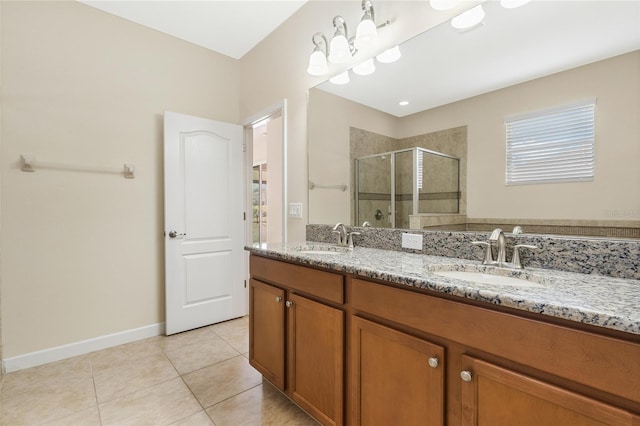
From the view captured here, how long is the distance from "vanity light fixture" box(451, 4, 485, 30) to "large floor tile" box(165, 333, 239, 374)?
2.51 m

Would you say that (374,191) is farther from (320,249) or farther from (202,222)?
(202,222)

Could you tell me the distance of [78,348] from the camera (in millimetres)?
2252

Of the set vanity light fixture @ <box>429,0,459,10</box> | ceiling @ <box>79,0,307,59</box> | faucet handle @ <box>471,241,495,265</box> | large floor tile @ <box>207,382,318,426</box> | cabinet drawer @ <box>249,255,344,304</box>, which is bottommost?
large floor tile @ <box>207,382,318,426</box>

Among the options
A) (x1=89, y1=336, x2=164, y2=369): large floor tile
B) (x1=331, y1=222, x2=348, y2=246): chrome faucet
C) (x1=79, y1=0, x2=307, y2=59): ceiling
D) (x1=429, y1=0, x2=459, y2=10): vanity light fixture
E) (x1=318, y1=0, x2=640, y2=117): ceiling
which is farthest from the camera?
(x1=79, y1=0, x2=307, y2=59): ceiling

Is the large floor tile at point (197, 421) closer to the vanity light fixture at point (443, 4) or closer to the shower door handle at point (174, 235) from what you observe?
the shower door handle at point (174, 235)

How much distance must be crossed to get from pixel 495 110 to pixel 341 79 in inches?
42.4

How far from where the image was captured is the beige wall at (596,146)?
0.99 meters

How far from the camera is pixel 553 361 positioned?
0.69 meters

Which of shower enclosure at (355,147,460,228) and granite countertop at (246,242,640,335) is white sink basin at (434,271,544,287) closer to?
granite countertop at (246,242,640,335)

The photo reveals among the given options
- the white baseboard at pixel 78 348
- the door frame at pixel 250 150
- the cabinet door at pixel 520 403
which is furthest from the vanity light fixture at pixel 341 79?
the white baseboard at pixel 78 348

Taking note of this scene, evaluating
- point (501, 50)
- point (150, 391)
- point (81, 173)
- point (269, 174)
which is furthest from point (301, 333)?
point (269, 174)

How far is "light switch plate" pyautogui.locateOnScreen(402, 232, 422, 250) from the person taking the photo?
5.03 feet

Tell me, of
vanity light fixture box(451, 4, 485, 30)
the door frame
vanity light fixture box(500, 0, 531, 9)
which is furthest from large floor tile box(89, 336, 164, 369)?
vanity light fixture box(500, 0, 531, 9)

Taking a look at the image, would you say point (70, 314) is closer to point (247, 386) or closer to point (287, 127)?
point (247, 386)
